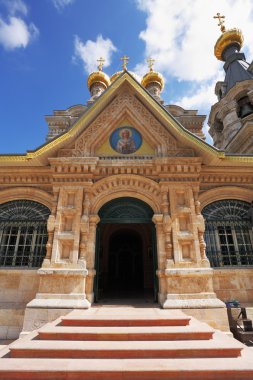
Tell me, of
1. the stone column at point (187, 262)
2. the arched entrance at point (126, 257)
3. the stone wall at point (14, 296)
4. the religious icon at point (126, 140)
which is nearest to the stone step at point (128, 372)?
the stone column at point (187, 262)

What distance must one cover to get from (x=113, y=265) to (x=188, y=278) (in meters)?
7.78

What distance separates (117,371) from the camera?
10.0 ft

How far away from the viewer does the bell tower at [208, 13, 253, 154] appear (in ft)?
40.1

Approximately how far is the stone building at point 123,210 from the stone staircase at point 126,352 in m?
1.77

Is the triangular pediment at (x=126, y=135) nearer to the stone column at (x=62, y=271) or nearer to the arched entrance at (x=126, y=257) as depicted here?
the stone column at (x=62, y=271)

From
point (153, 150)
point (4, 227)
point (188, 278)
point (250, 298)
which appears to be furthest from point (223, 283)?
point (4, 227)

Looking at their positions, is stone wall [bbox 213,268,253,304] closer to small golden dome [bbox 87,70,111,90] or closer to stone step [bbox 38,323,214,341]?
stone step [bbox 38,323,214,341]

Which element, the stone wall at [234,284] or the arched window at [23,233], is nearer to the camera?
the stone wall at [234,284]

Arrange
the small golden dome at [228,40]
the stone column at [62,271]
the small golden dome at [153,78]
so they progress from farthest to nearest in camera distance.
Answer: the small golden dome at [228,40]
the small golden dome at [153,78]
the stone column at [62,271]

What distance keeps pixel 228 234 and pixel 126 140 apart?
4.92m

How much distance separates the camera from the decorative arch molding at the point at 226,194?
8.17 meters

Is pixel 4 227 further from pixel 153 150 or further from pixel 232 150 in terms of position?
pixel 232 150

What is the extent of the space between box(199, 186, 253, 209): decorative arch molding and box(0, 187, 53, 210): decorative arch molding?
5442 millimetres

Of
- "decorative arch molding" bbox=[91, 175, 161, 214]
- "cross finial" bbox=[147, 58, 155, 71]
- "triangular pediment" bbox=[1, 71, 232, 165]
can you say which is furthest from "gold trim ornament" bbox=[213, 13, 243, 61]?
"decorative arch molding" bbox=[91, 175, 161, 214]
